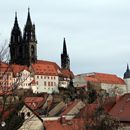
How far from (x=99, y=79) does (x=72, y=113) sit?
94.7 metres

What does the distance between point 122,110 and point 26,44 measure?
320ft

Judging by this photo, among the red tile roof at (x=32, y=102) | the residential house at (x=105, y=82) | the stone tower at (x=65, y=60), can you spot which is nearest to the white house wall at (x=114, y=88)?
the residential house at (x=105, y=82)

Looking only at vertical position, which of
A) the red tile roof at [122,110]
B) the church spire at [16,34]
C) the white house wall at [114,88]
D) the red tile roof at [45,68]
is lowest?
the red tile roof at [122,110]

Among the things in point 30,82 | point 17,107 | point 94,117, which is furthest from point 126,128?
point 30,82

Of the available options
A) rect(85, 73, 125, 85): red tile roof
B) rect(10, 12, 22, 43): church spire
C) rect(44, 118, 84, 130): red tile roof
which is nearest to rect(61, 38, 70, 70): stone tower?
rect(85, 73, 125, 85): red tile roof

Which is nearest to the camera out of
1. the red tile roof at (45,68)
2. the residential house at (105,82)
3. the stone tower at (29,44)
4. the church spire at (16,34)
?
the stone tower at (29,44)

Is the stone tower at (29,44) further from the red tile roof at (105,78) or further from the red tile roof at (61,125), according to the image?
the red tile roof at (61,125)

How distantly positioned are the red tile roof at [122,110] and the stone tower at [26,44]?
9140 cm

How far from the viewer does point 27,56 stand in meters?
138

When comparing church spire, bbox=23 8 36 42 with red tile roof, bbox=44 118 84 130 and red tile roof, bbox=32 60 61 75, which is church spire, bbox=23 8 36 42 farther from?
red tile roof, bbox=44 118 84 130

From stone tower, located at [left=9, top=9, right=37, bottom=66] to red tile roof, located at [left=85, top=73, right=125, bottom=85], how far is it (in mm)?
21207

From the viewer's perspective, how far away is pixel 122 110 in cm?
4419

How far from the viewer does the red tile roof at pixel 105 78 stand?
148m

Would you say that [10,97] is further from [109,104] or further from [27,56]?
[27,56]
